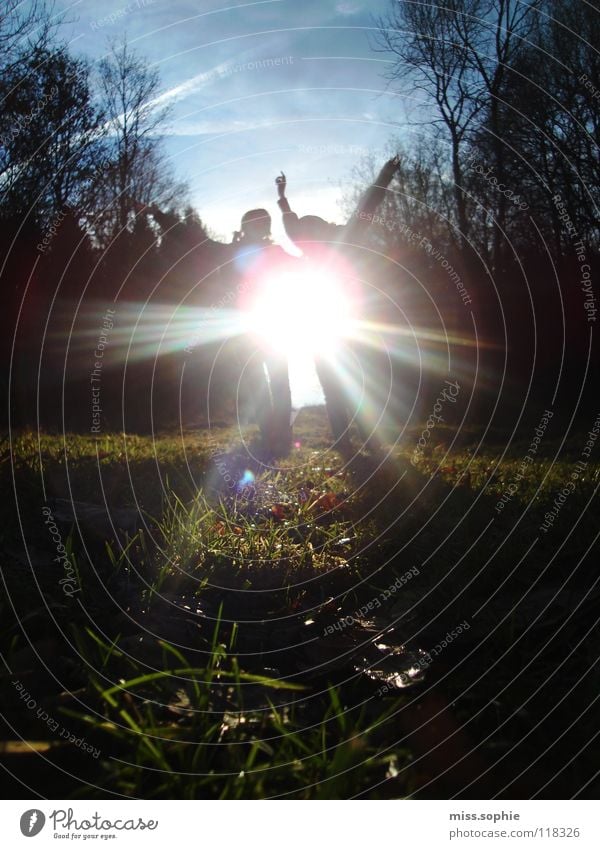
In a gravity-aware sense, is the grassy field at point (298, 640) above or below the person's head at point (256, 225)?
below

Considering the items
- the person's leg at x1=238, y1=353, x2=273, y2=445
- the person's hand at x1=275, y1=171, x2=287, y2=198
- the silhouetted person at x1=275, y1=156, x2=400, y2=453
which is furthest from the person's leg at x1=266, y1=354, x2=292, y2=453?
the person's hand at x1=275, y1=171, x2=287, y2=198

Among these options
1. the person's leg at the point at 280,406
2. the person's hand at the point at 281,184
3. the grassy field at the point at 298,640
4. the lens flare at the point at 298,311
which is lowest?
the grassy field at the point at 298,640

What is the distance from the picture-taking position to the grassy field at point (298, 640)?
2.33 metres

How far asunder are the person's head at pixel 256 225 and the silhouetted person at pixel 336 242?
623mm

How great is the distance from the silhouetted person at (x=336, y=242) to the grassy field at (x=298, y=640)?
4243 mm

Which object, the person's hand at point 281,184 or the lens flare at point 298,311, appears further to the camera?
the lens flare at point 298,311

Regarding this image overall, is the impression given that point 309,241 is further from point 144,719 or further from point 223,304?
point 144,719

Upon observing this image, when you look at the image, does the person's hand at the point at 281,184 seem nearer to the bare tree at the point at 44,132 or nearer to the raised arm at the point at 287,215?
the raised arm at the point at 287,215

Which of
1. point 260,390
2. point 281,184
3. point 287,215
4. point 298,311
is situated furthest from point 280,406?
point 281,184

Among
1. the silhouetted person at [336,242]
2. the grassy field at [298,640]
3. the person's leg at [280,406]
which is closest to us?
the grassy field at [298,640]

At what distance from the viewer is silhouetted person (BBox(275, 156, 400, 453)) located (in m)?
8.79

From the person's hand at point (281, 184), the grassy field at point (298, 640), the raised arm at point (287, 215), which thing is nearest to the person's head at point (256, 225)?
the raised arm at point (287, 215)

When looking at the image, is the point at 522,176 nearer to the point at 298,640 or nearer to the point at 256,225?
the point at 256,225

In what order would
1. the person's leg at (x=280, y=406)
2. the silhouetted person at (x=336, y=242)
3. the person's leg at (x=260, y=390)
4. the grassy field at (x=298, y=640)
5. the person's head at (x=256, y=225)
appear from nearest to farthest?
the grassy field at (x=298, y=640)
the silhouetted person at (x=336, y=242)
the person's head at (x=256, y=225)
the person's leg at (x=280, y=406)
the person's leg at (x=260, y=390)
